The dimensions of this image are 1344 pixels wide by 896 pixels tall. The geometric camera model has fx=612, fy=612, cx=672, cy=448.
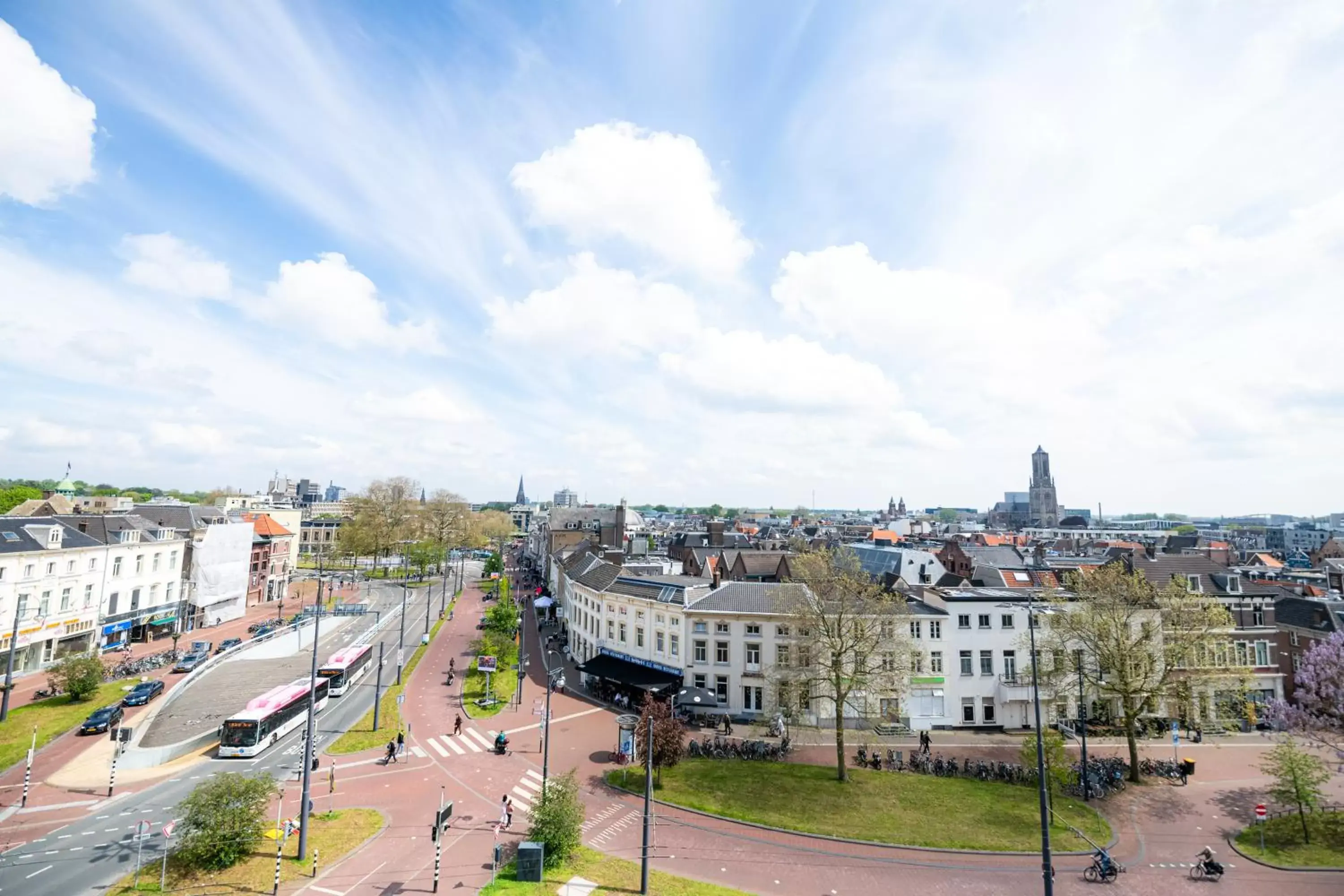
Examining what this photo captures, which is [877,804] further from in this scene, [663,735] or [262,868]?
[262,868]

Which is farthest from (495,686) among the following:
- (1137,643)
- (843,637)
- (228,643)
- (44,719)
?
(1137,643)

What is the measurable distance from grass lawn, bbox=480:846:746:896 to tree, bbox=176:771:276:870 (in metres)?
10.2

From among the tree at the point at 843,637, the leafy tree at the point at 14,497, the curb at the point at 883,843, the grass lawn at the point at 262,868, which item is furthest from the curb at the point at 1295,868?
the leafy tree at the point at 14,497

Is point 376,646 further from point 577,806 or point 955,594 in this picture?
point 955,594

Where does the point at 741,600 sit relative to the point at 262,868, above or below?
above

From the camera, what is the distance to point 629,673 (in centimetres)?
5053

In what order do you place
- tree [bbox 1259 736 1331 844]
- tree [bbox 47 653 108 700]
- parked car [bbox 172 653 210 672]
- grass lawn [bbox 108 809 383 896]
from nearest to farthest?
grass lawn [bbox 108 809 383 896]
tree [bbox 1259 736 1331 844]
tree [bbox 47 653 108 700]
parked car [bbox 172 653 210 672]

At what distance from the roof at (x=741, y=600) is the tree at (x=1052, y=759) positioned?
16988mm

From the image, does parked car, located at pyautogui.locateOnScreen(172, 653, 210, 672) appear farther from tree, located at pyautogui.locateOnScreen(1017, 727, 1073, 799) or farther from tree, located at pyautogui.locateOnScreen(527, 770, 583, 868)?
tree, located at pyautogui.locateOnScreen(1017, 727, 1073, 799)

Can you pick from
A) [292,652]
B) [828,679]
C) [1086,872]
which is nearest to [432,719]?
[292,652]

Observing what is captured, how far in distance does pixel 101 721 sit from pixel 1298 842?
67.0 metres

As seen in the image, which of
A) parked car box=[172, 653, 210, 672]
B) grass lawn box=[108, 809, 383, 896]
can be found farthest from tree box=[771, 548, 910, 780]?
parked car box=[172, 653, 210, 672]

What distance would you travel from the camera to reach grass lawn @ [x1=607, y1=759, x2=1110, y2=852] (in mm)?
28516

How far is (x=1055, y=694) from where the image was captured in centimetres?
3950
